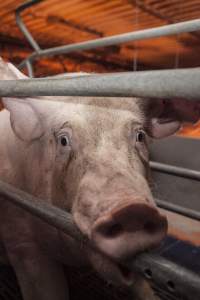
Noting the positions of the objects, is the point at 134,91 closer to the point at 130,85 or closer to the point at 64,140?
the point at 130,85

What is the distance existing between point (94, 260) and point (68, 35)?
652 centimetres

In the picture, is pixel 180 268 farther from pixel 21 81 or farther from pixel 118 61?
pixel 118 61

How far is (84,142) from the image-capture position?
1.12m

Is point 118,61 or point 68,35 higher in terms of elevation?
point 68,35

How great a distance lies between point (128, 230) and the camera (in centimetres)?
83

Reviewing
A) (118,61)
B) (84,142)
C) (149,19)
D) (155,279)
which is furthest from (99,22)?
(155,279)

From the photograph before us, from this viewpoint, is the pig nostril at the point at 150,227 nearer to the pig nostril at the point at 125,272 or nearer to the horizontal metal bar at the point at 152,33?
the pig nostril at the point at 125,272

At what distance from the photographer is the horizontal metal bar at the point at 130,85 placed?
549mm

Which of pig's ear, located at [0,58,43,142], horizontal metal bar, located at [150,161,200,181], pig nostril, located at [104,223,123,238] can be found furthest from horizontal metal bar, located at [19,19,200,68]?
pig nostril, located at [104,223,123,238]

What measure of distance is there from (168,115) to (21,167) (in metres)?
0.66

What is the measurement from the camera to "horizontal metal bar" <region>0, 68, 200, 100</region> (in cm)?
55

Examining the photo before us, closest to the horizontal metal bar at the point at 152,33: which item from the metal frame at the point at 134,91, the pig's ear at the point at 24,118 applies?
the pig's ear at the point at 24,118

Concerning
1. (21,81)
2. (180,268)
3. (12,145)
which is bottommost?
(12,145)

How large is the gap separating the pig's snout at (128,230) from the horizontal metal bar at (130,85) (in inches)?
10.5
